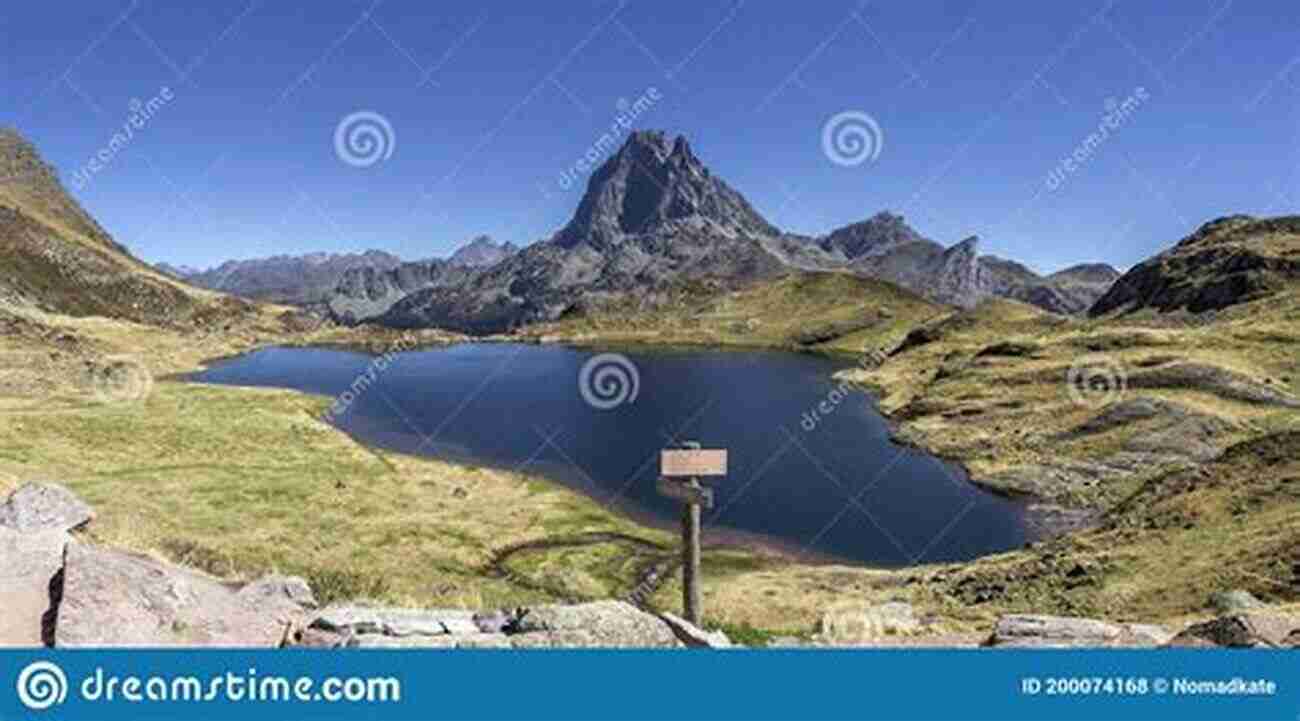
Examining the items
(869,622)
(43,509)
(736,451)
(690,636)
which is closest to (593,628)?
(690,636)

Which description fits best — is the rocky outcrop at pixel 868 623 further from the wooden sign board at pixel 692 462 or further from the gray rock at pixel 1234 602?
the gray rock at pixel 1234 602

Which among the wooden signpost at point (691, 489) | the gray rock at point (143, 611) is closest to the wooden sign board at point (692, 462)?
the wooden signpost at point (691, 489)

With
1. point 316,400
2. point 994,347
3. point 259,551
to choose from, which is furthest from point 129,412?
point 994,347

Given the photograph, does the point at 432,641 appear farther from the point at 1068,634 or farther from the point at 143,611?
the point at 1068,634

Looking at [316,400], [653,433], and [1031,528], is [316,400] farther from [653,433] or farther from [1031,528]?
[1031,528]

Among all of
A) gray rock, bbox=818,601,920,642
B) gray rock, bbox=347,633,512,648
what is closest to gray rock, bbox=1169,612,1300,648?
gray rock, bbox=818,601,920,642

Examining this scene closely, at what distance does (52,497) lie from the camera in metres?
31.5

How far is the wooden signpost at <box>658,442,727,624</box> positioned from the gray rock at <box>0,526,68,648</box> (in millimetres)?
12739

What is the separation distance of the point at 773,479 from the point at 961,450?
2654cm

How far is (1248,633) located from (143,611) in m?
21.5

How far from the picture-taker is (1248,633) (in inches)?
921

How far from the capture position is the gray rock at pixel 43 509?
29422mm

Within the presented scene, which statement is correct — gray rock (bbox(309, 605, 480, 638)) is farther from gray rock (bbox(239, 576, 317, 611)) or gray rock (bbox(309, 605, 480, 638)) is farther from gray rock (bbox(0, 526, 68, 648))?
gray rock (bbox(0, 526, 68, 648))

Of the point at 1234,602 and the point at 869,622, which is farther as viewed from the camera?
the point at 869,622
